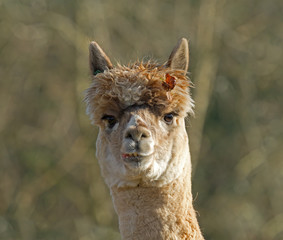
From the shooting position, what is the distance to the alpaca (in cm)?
437

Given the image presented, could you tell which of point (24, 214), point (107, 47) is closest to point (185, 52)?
point (107, 47)

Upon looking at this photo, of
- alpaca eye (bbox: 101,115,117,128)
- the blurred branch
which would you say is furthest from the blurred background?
alpaca eye (bbox: 101,115,117,128)

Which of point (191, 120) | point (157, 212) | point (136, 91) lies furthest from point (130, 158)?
point (191, 120)

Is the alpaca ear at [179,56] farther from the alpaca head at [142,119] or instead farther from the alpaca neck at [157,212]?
the alpaca neck at [157,212]

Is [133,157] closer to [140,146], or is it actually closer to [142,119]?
[140,146]

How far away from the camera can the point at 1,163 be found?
14.8m

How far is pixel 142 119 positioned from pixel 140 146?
29 centimetres

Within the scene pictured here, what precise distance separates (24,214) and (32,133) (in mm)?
1894

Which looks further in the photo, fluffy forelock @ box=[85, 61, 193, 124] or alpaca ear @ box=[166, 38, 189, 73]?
alpaca ear @ box=[166, 38, 189, 73]

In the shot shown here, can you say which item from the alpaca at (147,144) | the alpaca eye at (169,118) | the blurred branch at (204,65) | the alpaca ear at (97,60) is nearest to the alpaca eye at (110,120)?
the alpaca at (147,144)

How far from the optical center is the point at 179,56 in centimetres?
502

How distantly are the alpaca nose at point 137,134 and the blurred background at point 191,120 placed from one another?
9523 mm

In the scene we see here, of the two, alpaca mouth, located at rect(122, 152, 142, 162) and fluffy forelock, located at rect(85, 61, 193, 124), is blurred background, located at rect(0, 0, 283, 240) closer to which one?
fluffy forelock, located at rect(85, 61, 193, 124)

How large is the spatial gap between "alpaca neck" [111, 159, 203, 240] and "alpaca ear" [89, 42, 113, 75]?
1101mm
